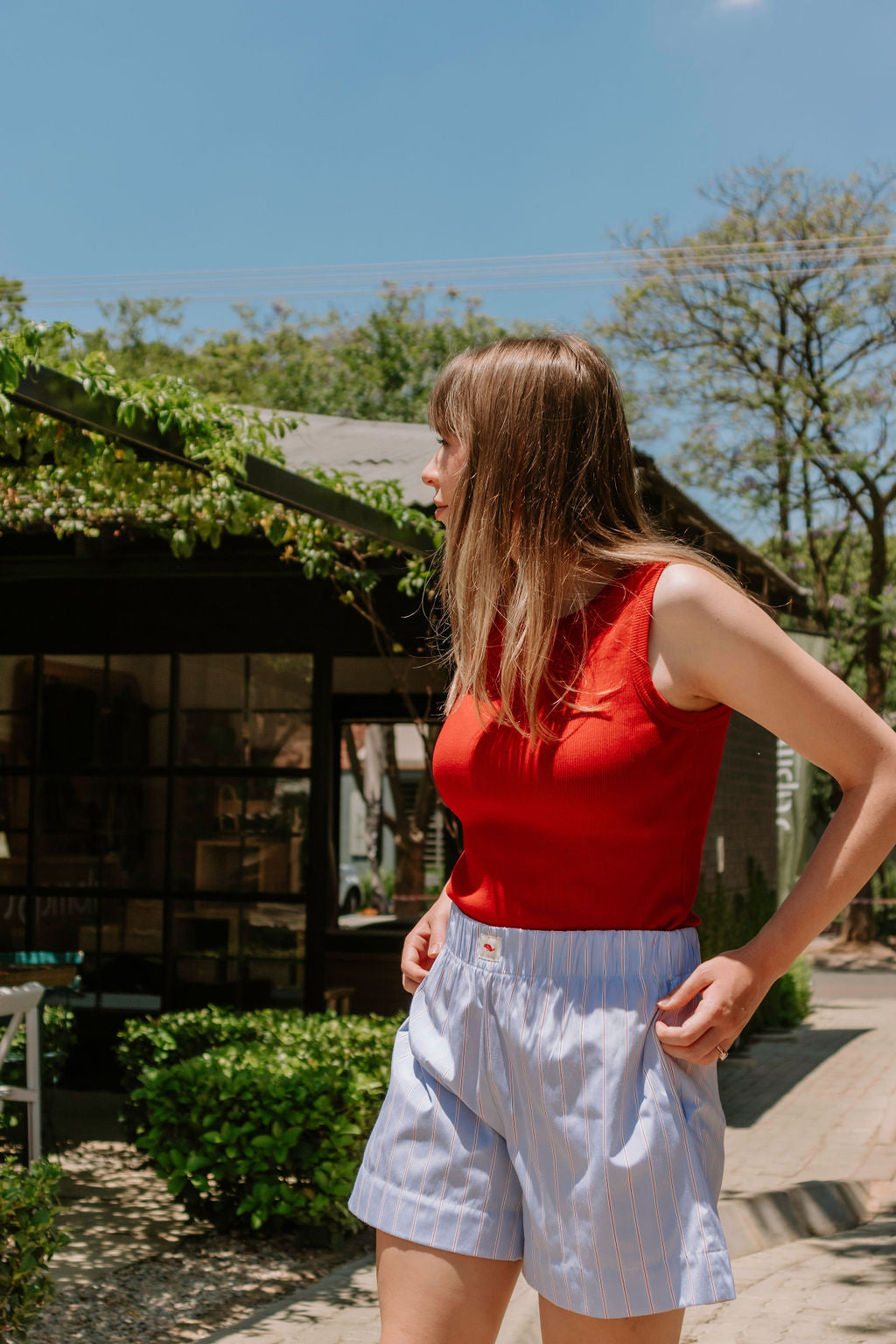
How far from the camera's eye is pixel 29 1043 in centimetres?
421

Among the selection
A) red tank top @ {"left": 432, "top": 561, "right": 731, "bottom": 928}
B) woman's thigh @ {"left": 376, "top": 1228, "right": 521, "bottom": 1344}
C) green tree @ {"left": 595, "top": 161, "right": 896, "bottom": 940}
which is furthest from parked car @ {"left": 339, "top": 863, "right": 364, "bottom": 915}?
red tank top @ {"left": 432, "top": 561, "right": 731, "bottom": 928}

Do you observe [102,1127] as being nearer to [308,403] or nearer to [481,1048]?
[481,1048]

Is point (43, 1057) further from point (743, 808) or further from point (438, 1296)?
point (743, 808)

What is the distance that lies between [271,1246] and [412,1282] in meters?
3.41

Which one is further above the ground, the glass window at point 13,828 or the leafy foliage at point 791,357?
the leafy foliage at point 791,357

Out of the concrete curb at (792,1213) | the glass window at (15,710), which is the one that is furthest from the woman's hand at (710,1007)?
the glass window at (15,710)

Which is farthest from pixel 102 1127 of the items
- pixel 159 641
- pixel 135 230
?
pixel 135 230

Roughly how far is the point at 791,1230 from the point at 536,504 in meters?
4.36

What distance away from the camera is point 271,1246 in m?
4.49

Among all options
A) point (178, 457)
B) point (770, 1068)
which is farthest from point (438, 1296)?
point (770, 1068)

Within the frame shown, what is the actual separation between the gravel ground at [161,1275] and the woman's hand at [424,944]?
2.58m

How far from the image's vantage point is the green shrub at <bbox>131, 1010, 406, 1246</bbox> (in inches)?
172

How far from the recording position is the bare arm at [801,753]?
4.30ft

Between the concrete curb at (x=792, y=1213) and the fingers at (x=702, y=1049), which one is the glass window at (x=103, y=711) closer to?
the concrete curb at (x=792, y=1213)
